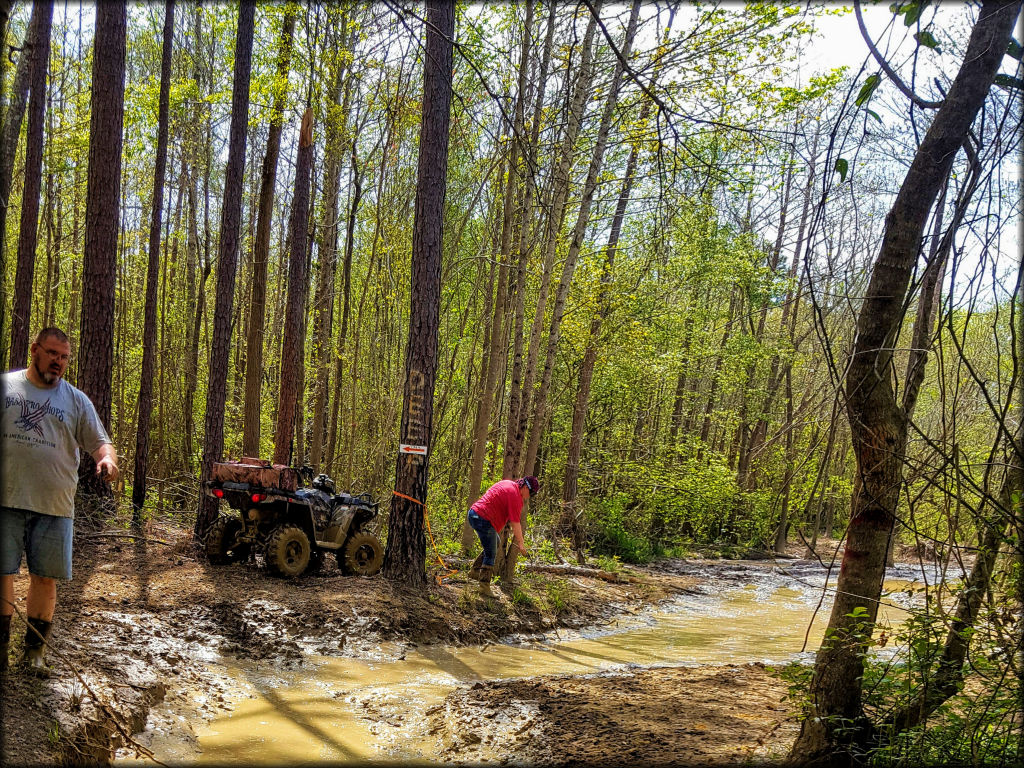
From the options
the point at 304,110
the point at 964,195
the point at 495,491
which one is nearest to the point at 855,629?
the point at 964,195

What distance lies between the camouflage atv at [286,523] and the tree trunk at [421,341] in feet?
1.90

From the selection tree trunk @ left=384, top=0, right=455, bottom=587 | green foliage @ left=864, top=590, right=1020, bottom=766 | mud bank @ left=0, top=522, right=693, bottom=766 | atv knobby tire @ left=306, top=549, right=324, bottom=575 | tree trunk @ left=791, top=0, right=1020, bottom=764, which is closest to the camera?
green foliage @ left=864, top=590, right=1020, bottom=766

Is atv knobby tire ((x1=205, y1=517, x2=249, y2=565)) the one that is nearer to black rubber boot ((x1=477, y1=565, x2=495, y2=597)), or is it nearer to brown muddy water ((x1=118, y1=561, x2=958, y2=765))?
brown muddy water ((x1=118, y1=561, x2=958, y2=765))

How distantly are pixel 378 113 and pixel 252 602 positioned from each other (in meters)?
12.3

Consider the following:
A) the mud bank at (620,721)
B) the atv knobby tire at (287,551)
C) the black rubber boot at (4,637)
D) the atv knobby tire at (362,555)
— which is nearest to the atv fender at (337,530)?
the atv knobby tire at (362,555)

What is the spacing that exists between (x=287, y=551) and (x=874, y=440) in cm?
649

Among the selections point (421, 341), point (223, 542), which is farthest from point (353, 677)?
point (421, 341)

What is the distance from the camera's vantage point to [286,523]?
26.9 feet

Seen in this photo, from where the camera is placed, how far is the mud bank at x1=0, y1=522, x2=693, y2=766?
3623mm

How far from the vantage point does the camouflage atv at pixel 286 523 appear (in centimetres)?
796

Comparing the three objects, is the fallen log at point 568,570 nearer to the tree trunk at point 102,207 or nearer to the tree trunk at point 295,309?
the tree trunk at point 295,309

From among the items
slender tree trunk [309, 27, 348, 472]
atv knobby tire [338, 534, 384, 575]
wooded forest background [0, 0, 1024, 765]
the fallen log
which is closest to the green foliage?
wooded forest background [0, 0, 1024, 765]

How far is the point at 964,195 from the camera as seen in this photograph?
120 inches

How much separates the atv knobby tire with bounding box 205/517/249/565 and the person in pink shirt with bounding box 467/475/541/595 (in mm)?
2795
